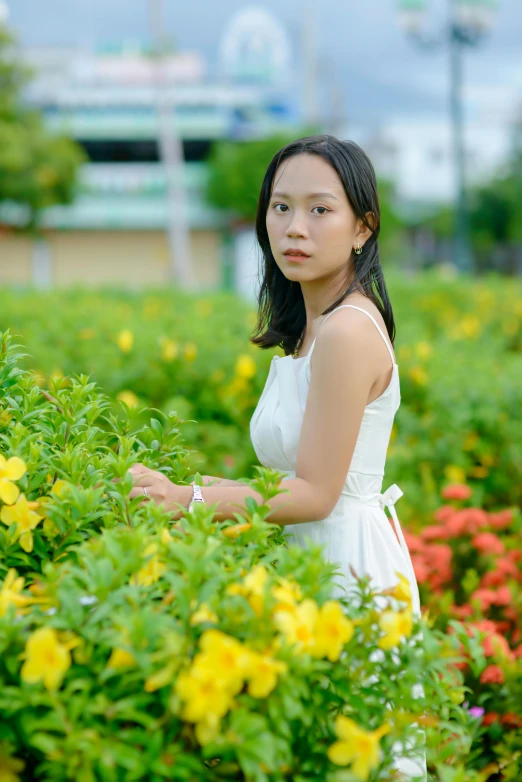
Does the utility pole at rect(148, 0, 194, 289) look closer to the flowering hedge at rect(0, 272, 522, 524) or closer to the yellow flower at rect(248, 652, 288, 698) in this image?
the flowering hedge at rect(0, 272, 522, 524)

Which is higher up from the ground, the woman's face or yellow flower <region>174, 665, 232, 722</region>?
the woman's face

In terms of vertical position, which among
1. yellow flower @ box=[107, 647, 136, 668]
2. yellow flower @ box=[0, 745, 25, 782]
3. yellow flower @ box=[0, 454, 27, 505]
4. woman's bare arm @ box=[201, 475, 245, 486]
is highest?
yellow flower @ box=[0, 454, 27, 505]

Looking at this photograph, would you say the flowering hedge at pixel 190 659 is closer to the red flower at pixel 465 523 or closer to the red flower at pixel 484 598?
the red flower at pixel 484 598

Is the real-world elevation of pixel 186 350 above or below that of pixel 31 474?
below

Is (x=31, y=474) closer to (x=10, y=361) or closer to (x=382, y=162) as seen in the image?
(x=10, y=361)

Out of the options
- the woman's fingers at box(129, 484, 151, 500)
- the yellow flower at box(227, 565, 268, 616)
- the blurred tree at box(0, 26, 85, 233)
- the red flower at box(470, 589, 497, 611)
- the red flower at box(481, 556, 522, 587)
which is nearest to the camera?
the yellow flower at box(227, 565, 268, 616)

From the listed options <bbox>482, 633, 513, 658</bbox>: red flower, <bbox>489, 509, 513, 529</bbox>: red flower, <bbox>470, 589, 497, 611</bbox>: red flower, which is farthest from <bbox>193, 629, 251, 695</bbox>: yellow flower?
<bbox>489, 509, 513, 529</bbox>: red flower

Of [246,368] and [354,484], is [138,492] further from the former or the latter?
[246,368]

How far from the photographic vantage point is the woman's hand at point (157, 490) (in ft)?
5.46

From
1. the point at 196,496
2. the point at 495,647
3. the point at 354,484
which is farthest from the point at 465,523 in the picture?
the point at 196,496

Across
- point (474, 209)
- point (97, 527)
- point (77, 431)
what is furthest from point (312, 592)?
point (474, 209)

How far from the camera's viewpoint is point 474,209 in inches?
1634

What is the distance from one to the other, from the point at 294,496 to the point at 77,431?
1.48 ft

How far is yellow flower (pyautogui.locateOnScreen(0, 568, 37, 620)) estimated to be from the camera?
132 centimetres
